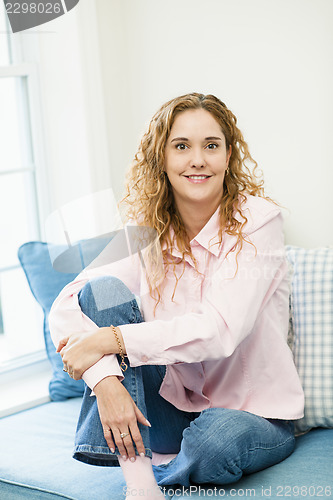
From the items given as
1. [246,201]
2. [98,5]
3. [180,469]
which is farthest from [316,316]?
[98,5]

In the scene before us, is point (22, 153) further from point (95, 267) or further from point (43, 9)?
point (95, 267)

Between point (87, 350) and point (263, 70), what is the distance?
1170 mm

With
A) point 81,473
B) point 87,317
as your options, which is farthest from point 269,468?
point 87,317

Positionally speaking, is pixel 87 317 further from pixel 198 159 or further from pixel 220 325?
pixel 198 159

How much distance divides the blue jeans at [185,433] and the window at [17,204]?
3.15 ft

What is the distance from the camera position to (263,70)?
2.23 m

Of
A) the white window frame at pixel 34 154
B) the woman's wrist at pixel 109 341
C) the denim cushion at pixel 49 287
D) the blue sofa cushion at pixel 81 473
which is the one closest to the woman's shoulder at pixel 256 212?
the woman's wrist at pixel 109 341

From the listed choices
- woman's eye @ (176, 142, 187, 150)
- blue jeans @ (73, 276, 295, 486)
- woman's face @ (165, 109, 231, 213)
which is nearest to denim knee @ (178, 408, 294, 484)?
blue jeans @ (73, 276, 295, 486)

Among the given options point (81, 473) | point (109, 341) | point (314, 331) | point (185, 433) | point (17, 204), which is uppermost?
point (17, 204)

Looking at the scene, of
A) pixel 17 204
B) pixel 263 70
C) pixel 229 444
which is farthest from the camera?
pixel 17 204

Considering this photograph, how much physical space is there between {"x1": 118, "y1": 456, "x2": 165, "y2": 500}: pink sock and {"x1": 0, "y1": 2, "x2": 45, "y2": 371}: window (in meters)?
1.12

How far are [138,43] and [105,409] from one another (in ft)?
5.21

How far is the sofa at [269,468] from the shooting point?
5.13ft

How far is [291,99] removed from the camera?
7.14ft
